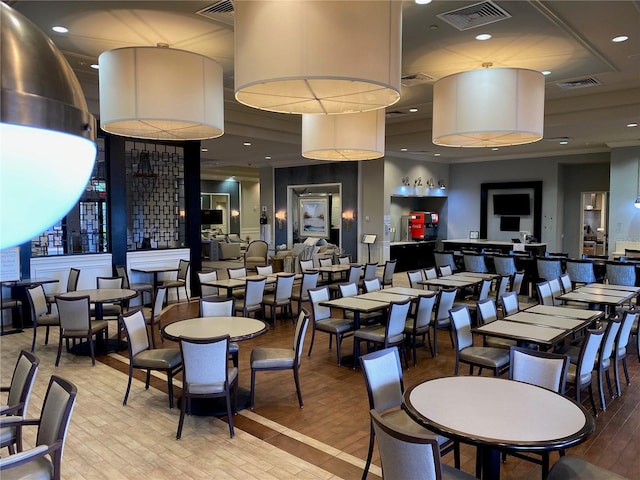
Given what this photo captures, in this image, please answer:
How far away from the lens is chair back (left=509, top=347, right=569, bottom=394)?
3352mm

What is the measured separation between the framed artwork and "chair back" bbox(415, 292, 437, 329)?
10.2 meters

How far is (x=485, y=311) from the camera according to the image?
524cm

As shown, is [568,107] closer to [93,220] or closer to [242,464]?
[242,464]

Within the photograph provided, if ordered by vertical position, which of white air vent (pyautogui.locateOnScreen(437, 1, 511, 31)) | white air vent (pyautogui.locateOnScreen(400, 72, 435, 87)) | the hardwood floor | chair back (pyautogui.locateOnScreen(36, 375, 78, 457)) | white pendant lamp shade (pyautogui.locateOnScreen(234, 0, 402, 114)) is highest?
white air vent (pyautogui.locateOnScreen(400, 72, 435, 87))

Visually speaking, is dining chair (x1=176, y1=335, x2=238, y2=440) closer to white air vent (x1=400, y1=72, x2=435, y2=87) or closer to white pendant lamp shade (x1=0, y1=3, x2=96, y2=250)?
white pendant lamp shade (x1=0, y1=3, x2=96, y2=250)

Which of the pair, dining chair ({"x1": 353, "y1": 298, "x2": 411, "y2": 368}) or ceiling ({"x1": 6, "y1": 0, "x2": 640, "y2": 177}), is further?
dining chair ({"x1": 353, "y1": 298, "x2": 411, "y2": 368})

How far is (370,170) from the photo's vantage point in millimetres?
14398

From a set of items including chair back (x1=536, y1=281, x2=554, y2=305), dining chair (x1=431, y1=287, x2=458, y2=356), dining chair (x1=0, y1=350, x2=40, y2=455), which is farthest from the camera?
chair back (x1=536, y1=281, x2=554, y2=305)

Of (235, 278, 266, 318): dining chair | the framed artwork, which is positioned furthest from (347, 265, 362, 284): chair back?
the framed artwork

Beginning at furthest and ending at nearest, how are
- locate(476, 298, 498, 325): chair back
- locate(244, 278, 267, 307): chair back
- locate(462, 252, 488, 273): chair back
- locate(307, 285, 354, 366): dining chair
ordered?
locate(462, 252, 488, 273): chair back → locate(244, 278, 267, 307): chair back → locate(307, 285, 354, 366): dining chair → locate(476, 298, 498, 325): chair back

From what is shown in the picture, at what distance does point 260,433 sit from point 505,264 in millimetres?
7260

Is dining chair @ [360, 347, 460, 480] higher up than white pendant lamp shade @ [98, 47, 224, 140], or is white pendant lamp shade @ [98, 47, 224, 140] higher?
white pendant lamp shade @ [98, 47, 224, 140]

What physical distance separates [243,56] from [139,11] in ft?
8.31

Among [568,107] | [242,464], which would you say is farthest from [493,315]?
[568,107]
